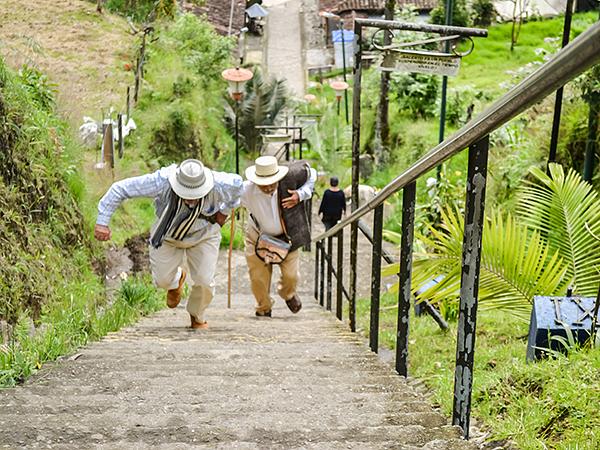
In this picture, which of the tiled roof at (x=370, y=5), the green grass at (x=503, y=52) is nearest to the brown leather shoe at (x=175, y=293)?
the green grass at (x=503, y=52)

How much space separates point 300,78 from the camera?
2698 centimetres

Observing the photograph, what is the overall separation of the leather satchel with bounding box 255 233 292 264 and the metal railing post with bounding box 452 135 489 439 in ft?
13.5

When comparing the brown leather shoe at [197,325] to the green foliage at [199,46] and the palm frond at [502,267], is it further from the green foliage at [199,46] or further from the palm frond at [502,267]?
the green foliage at [199,46]

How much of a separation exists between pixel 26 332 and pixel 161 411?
83.3 inches

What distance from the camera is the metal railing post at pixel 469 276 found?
8.29ft

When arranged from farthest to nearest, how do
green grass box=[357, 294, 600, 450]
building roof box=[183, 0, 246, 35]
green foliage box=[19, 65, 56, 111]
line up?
building roof box=[183, 0, 246, 35]
green foliage box=[19, 65, 56, 111]
green grass box=[357, 294, 600, 450]

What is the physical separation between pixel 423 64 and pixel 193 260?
2193mm

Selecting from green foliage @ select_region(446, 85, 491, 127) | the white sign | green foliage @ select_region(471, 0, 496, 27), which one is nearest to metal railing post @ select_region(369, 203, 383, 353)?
the white sign

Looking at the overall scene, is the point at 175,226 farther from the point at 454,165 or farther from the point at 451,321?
the point at 454,165

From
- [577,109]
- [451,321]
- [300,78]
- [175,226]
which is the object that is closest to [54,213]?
[175,226]

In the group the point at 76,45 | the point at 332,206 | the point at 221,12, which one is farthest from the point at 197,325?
the point at 221,12

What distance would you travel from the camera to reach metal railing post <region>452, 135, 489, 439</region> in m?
2.53

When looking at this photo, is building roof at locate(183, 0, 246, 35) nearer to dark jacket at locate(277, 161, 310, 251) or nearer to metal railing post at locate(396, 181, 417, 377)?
dark jacket at locate(277, 161, 310, 251)

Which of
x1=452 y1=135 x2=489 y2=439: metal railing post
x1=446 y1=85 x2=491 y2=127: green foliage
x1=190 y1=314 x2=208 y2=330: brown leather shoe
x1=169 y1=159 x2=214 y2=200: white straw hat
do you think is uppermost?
x1=452 y1=135 x2=489 y2=439: metal railing post
